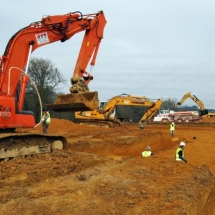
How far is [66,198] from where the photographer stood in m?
5.20

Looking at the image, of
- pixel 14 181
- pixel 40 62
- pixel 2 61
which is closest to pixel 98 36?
pixel 2 61

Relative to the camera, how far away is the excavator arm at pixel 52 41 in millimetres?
8578

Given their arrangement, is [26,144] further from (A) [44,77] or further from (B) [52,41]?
(A) [44,77]

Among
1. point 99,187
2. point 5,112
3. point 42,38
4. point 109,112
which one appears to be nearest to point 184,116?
point 109,112

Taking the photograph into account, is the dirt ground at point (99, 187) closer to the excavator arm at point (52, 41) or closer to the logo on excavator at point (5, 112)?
the logo on excavator at point (5, 112)

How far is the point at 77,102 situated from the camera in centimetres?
1034

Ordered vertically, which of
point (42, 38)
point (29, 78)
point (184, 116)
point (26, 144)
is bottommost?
point (26, 144)

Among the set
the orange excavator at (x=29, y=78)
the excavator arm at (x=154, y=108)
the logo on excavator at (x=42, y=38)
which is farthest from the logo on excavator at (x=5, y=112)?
the excavator arm at (x=154, y=108)

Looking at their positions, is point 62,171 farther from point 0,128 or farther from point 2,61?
point 2,61

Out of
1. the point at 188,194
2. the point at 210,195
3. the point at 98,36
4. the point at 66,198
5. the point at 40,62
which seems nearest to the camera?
the point at 66,198

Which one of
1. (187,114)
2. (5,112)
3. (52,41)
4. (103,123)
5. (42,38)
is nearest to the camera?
(5,112)

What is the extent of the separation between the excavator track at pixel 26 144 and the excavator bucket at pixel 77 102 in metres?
1.35

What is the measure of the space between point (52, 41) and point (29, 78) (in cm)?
222

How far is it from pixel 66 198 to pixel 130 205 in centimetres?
108
